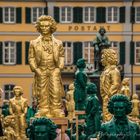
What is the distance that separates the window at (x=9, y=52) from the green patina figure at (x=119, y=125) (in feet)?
200

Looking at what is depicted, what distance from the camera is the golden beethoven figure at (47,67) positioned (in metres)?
17.5

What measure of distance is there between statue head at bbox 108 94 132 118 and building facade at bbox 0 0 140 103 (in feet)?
199

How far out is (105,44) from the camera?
39781 millimetres

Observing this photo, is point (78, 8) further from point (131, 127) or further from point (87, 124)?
point (131, 127)

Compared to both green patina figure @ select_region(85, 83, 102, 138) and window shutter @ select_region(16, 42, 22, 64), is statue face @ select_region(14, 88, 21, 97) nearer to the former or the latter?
green patina figure @ select_region(85, 83, 102, 138)

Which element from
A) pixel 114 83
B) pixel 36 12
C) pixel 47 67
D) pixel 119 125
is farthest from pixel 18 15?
pixel 119 125

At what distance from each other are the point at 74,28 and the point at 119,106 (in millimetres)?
61350

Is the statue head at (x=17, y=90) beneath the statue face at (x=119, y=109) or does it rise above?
beneath

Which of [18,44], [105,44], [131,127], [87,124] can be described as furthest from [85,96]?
[18,44]

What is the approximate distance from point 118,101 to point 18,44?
200ft

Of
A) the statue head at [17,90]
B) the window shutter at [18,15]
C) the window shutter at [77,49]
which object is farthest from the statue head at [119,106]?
the window shutter at [18,15]

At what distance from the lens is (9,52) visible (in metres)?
70.4

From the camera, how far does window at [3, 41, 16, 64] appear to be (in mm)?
69812

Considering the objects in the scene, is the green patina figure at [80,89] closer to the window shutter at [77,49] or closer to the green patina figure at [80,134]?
the green patina figure at [80,134]
